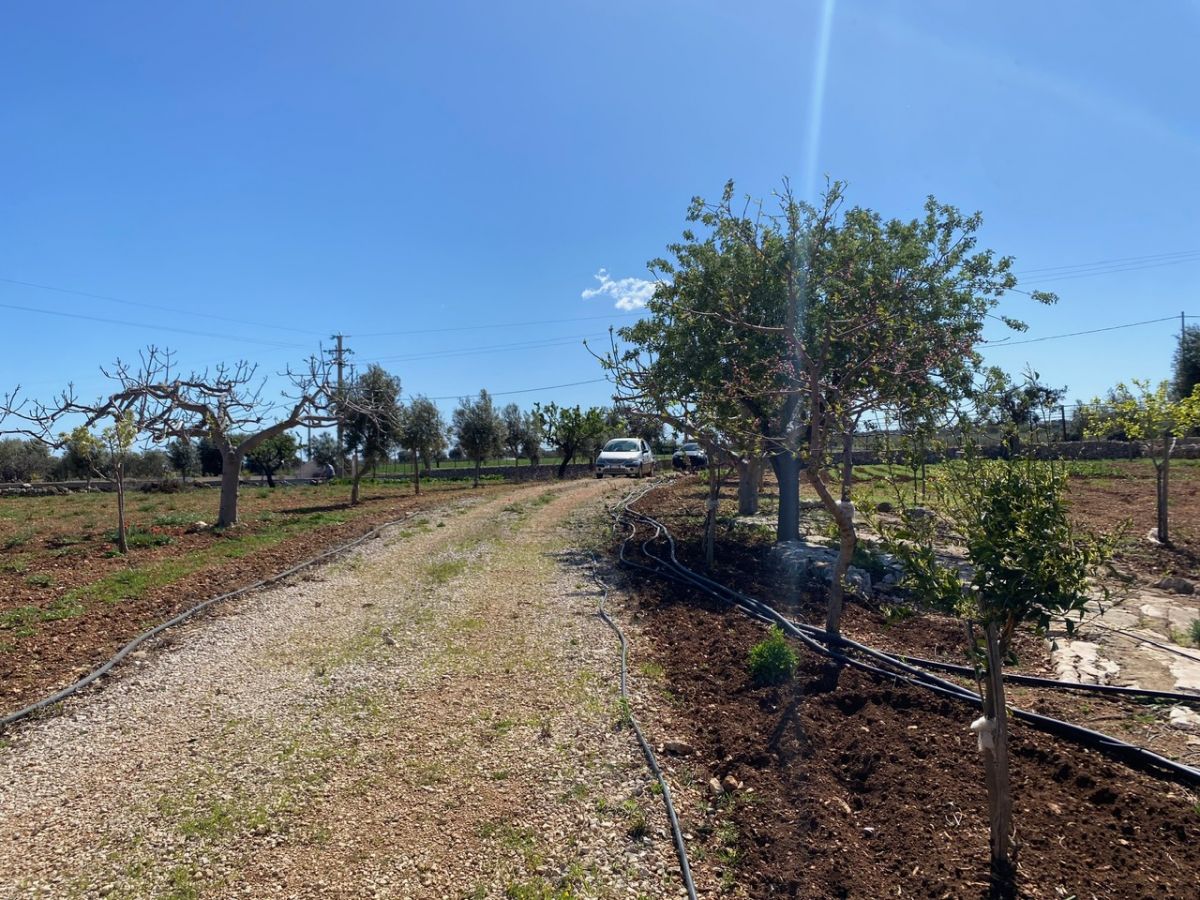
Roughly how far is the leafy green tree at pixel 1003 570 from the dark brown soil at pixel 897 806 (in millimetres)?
353

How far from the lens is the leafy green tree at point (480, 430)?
37125mm

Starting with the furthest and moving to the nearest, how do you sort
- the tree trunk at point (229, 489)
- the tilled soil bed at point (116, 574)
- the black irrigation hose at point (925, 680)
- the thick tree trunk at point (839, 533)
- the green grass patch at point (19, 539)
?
the tree trunk at point (229, 489), the green grass patch at point (19, 539), the tilled soil bed at point (116, 574), the thick tree trunk at point (839, 533), the black irrigation hose at point (925, 680)

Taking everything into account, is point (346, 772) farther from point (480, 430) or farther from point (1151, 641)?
point (480, 430)

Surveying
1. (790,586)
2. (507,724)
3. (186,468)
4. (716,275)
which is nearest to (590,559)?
(790,586)

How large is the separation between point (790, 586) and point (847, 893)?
240 inches

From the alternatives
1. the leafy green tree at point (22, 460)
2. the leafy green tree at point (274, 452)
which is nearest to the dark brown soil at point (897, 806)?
the leafy green tree at point (274, 452)

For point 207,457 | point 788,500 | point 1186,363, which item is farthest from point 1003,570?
point 207,457

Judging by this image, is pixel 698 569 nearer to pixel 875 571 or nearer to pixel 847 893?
pixel 875 571

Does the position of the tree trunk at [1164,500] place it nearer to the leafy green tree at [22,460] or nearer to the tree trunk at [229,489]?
the tree trunk at [229,489]

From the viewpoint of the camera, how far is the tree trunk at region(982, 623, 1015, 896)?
3.02 meters

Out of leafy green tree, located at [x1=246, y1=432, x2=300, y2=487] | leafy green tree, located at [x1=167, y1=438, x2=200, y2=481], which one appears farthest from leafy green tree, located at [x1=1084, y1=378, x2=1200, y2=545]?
leafy green tree, located at [x1=167, y1=438, x2=200, y2=481]

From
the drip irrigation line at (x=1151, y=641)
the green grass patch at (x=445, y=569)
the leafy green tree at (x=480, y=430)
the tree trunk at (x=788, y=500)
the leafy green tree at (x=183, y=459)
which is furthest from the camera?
the leafy green tree at (x=183, y=459)

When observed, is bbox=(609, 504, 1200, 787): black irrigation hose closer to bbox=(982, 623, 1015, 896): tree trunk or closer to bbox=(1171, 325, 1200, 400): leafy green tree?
bbox=(982, 623, 1015, 896): tree trunk

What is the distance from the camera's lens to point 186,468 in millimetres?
44688
